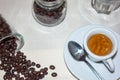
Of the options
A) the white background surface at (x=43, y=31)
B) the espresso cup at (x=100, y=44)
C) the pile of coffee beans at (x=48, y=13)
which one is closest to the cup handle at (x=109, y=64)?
the espresso cup at (x=100, y=44)

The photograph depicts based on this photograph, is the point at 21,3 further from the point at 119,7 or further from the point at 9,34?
the point at 119,7

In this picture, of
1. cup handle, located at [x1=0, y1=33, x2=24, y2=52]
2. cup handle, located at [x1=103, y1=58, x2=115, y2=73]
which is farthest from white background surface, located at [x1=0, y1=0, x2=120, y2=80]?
cup handle, located at [x1=103, y1=58, x2=115, y2=73]

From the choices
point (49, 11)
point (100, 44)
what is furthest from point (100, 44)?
point (49, 11)

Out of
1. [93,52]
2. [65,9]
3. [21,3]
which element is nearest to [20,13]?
[21,3]

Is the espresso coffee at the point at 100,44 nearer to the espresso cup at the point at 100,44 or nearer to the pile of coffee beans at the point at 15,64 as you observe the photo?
the espresso cup at the point at 100,44

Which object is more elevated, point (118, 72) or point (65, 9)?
point (65, 9)
